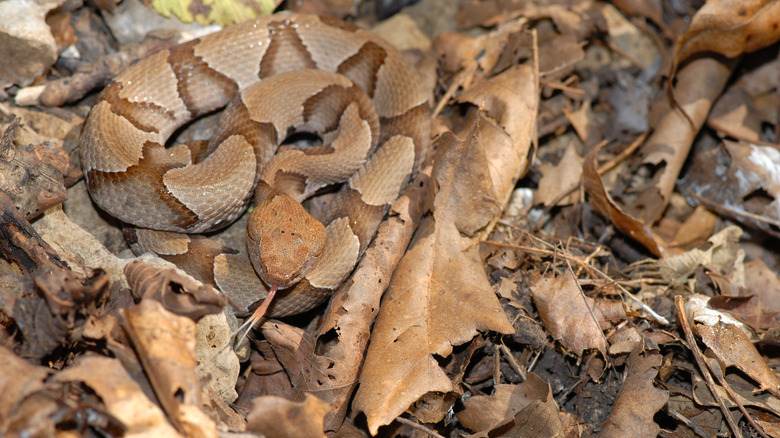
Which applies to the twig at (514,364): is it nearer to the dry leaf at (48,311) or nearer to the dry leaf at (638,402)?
the dry leaf at (638,402)

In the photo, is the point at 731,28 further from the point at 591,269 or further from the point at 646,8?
the point at 591,269

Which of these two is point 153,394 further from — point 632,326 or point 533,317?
point 632,326

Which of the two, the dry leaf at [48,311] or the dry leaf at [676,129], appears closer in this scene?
the dry leaf at [48,311]

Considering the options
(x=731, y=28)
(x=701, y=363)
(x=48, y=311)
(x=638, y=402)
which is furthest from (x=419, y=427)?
(x=731, y=28)

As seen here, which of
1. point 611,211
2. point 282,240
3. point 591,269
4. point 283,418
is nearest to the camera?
point 283,418

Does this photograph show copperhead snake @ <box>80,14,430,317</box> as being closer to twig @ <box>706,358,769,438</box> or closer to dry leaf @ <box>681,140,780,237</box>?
twig @ <box>706,358,769,438</box>

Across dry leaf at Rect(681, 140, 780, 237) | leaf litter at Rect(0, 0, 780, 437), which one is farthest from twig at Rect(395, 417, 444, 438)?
dry leaf at Rect(681, 140, 780, 237)

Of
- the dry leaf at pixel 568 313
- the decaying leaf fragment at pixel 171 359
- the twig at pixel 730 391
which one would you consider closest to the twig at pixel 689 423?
the twig at pixel 730 391
